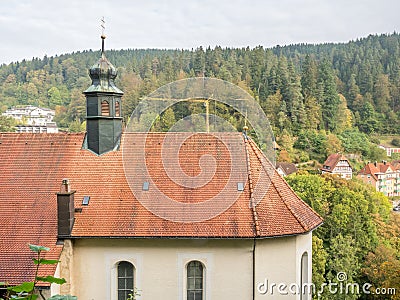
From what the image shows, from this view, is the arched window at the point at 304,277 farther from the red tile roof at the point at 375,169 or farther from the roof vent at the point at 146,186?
the red tile roof at the point at 375,169

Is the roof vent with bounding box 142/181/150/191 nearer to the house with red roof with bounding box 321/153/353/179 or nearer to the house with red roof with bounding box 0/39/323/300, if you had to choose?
the house with red roof with bounding box 0/39/323/300

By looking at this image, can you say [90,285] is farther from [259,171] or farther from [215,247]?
[259,171]

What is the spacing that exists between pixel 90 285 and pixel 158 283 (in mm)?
2169

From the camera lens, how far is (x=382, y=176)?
8494 centimetres

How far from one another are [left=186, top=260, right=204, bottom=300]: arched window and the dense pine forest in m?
16.9

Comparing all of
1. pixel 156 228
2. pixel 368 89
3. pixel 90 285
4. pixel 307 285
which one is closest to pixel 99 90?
pixel 156 228

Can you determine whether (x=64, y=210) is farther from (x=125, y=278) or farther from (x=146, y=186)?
(x=125, y=278)

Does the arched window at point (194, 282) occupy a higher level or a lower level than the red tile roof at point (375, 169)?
lower

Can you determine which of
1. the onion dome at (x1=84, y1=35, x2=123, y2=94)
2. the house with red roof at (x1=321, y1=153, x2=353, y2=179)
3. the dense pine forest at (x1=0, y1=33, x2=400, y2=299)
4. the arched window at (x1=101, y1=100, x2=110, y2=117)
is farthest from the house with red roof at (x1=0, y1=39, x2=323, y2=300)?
the house with red roof at (x1=321, y1=153, x2=353, y2=179)

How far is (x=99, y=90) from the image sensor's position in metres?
17.3

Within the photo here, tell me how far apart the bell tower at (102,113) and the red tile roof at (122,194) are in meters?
0.36

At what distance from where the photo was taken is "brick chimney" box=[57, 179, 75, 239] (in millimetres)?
14672

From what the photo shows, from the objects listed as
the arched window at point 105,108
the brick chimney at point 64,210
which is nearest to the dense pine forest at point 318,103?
the arched window at point 105,108

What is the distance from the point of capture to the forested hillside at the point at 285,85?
85500 mm
